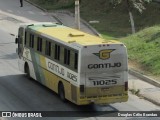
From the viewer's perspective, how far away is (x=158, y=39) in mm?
29859

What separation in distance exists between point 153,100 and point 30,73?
6765 millimetres

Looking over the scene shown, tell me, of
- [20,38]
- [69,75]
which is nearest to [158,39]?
[20,38]

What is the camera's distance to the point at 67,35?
859 inches

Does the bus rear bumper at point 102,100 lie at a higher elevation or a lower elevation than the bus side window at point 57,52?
lower

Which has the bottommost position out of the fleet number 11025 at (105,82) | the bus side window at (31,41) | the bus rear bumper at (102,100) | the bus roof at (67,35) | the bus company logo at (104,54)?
the bus rear bumper at (102,100)

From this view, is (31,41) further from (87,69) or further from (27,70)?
(87,69)

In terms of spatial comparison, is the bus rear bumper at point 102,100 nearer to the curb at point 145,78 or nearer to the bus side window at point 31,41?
the curb at point 145,78

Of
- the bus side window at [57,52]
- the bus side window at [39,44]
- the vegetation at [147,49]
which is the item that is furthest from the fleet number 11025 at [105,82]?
the vegetation at [147,49]

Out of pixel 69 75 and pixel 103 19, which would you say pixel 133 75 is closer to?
pixel 69 75

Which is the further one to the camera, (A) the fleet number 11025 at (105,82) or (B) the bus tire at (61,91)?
(B) the bus tire at (61,91)

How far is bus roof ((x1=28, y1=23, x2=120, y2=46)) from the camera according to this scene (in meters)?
20.0

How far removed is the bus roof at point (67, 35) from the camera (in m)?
20.0

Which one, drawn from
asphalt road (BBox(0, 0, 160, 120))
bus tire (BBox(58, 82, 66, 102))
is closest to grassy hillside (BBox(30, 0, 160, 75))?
asphalt road (BBox(0, 0, 160, 120))

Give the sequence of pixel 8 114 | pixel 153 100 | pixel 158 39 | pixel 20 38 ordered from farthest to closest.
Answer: pixel 158 39 → pixel 20 38 → pixel 153 100 → pixel 8 114
